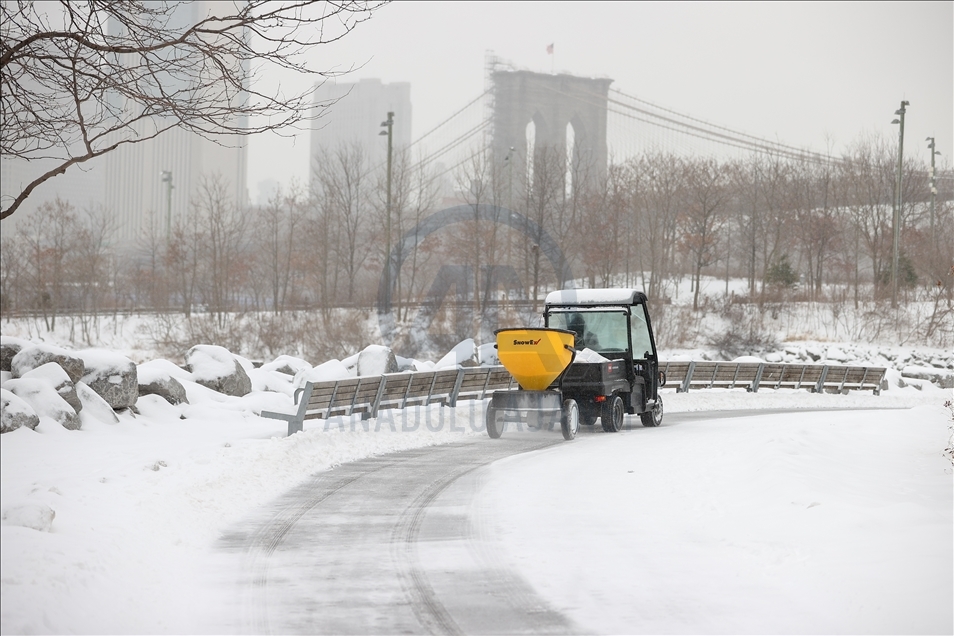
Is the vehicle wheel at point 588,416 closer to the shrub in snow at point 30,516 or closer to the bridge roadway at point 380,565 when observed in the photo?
the bridge roadway at point 380,565

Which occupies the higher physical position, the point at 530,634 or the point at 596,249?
the point at 596,249

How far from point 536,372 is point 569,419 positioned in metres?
1.00

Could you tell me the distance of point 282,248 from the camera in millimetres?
52250

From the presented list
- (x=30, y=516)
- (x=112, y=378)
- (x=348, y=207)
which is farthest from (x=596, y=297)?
(x=348, y=207)

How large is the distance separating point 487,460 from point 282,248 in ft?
138

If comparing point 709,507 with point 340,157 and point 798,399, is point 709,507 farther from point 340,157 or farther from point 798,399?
point 340,157

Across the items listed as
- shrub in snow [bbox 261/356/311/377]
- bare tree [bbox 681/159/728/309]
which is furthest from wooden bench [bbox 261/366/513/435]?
bare tree [bbox 681/159/728/309]

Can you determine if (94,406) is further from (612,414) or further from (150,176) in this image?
(150,176)

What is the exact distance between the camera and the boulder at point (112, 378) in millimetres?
13406

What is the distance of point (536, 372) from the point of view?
1436 centimetres

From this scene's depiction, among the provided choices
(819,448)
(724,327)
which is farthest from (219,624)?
(724,327)

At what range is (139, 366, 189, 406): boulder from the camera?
14797mm

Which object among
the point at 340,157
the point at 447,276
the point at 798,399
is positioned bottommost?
the point at 798,399

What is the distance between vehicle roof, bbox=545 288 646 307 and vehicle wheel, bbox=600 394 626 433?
1706mm
